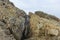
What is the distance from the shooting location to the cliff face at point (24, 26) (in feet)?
A: 71.0

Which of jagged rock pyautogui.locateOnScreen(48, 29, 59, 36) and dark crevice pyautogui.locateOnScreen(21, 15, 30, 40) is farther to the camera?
dark crevice pyautogui.locateOnScreen(21, 15, 30, 40)

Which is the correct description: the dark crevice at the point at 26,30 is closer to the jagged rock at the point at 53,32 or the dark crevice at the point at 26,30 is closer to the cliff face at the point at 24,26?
the cliff face at the point at 24,26

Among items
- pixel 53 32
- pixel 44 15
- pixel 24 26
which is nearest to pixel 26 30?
pixel 24 26

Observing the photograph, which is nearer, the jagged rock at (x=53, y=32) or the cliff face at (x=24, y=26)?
the cliff face at (x=24, y=26)

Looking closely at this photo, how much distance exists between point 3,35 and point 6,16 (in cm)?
295

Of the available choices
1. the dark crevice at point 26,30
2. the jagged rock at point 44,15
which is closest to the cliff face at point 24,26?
the dark crevice at point 26,30

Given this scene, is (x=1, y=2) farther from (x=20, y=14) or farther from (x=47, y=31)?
(x=47, y=31)

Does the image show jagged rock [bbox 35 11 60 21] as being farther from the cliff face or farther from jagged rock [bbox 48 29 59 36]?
jagged rock [bbox 48 29 59 36]

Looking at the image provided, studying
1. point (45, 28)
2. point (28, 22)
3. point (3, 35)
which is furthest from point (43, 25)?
point (3, 35)

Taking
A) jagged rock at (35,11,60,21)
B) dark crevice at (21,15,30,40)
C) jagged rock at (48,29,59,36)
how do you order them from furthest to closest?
jagged rock at (35,11,60,21) → dark crevice at (21,15,30,40) → jagged rock at (48,29,59,36)

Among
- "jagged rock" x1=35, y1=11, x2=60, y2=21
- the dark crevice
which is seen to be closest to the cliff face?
the dark crevice

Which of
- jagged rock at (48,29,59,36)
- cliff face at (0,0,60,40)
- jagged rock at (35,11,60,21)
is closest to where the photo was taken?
Result: cliff face at (0,0,60,40)

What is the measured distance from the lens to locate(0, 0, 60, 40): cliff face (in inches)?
852

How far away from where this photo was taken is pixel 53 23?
78.8 feet
